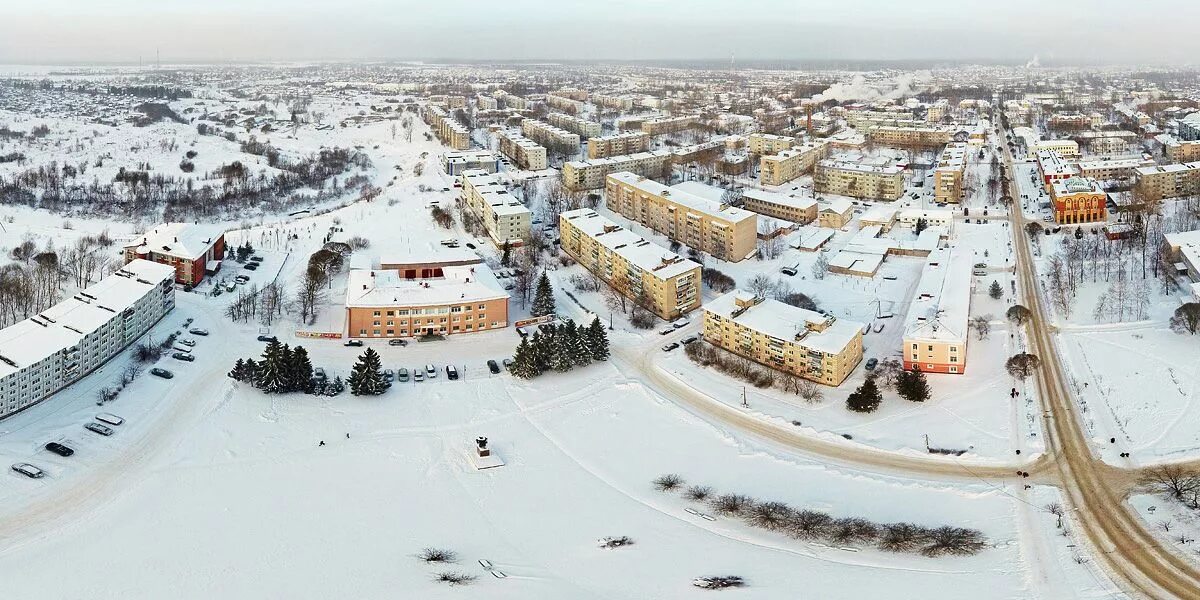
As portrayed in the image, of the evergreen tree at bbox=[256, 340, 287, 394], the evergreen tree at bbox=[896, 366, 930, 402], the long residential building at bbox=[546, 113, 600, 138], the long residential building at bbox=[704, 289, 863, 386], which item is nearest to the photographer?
the evergreen tree at bbox=[896, 366, 930, 402]

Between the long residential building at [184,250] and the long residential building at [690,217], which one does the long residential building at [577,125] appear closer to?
the long residential building at [690,217]

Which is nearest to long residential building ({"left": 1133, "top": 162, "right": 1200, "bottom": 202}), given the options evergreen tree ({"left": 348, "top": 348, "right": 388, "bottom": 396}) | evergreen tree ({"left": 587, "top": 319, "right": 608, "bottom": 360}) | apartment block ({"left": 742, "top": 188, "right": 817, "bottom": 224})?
apartment block ({"left": 742, "top": 188, "right": 817, "bottom": 224})

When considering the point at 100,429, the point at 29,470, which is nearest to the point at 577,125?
the point at 100,429

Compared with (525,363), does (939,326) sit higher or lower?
higher

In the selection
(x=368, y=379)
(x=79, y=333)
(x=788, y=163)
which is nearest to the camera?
(x=368, y=379)

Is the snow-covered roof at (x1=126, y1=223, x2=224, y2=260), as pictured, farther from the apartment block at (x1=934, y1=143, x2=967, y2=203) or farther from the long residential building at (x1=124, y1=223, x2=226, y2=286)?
the apartment block at (x1=934, y1=143, x2=967, y2=203)

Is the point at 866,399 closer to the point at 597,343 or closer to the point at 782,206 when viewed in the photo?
the point at 597,343
